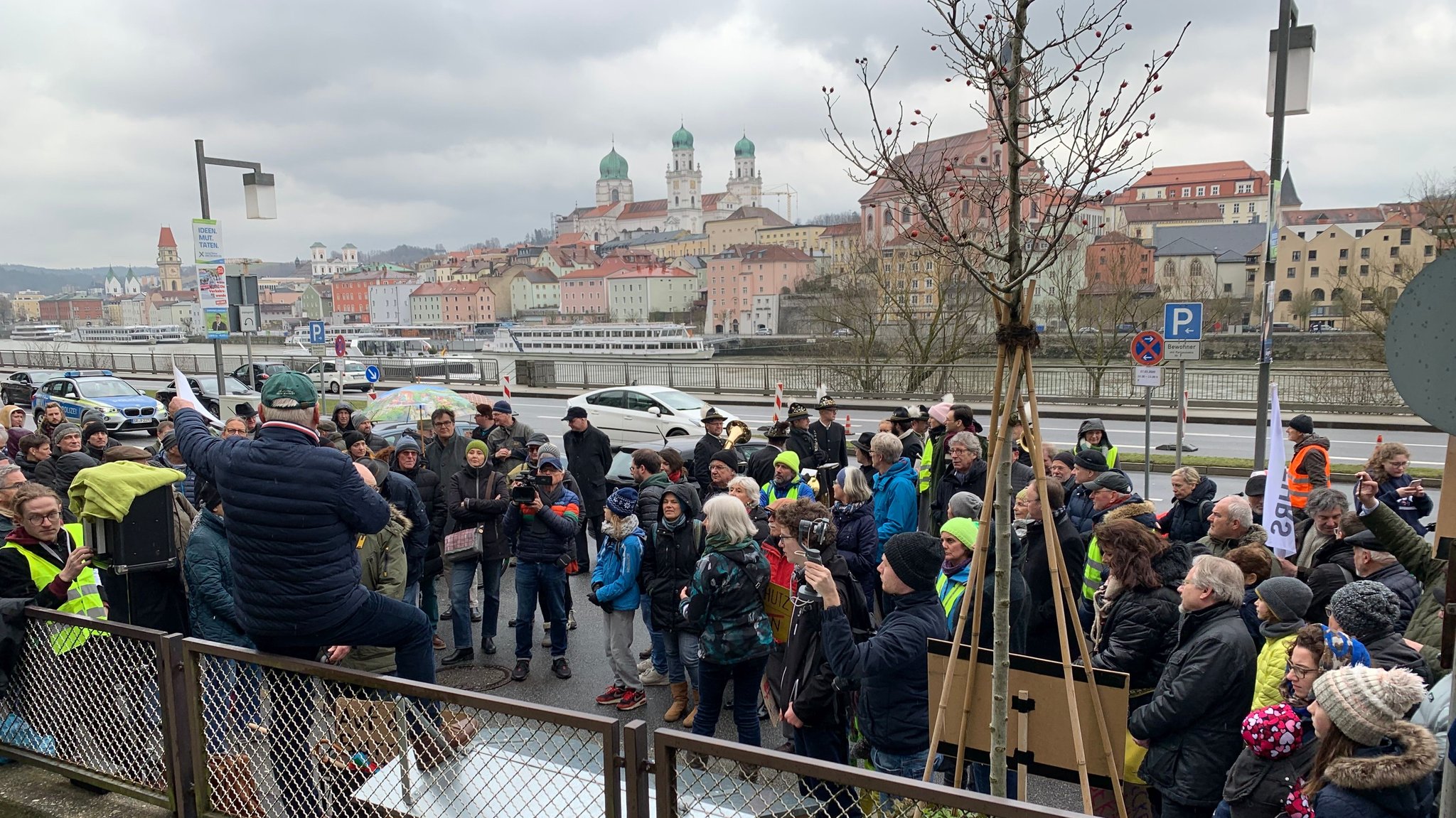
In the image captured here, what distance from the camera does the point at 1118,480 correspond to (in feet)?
20.0

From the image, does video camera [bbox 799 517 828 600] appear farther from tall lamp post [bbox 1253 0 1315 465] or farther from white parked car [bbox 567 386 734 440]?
white parked car [bbox 567 386 734 440]

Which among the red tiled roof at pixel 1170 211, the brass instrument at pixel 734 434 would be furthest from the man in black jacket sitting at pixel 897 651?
the red tiled roof at pixel 1170 211

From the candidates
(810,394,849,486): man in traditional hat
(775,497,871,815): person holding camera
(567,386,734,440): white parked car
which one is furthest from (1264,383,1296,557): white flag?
(567,386,734,440): white parked car

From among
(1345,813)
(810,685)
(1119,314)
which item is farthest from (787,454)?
(1119,314)

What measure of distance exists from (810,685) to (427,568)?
4344 millimetres

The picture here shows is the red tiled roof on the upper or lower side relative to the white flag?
upper

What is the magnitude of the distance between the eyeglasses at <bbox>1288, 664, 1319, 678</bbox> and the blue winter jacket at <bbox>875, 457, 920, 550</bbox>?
3.76 metres

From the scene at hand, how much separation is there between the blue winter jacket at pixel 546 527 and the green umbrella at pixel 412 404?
7880mm

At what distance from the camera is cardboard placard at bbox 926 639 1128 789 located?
10.2 feet

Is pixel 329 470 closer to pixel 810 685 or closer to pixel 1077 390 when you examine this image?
pixel 810 685

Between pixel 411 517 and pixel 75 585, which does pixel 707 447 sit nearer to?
pixel 411 517

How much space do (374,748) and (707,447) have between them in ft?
21.7

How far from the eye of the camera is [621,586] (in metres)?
6.15

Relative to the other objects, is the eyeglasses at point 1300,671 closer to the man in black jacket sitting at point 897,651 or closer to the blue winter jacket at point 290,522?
the man in black jacket sitting at point 897,651
